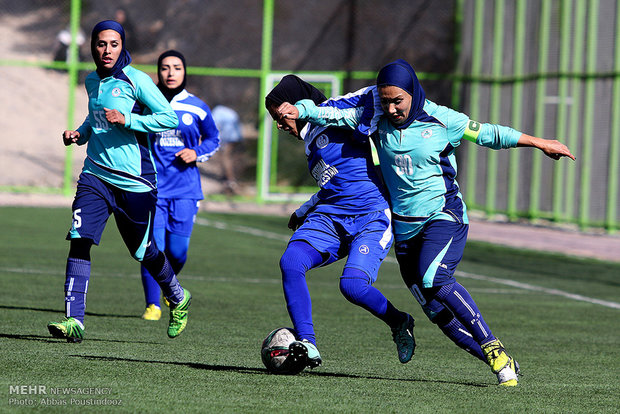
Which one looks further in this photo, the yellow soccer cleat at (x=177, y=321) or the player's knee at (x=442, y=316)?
the yellow soccer cleat at (x=177, y=321)

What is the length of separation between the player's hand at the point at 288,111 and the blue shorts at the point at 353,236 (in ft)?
2.36

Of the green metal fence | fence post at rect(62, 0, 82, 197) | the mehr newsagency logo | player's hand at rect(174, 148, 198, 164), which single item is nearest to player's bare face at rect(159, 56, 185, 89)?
player's hand at rect(174, 148, 198, 164)

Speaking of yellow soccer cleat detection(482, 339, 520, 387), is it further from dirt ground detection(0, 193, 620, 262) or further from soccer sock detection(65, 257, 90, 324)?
dirt ground detection(0, 193, 620, 262)

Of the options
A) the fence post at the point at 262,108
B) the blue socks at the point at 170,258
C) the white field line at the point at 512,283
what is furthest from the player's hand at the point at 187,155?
the fence post at the point at 262,108

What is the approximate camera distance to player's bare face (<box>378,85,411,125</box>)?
6.29 meters

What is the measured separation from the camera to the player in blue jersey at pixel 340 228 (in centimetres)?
650

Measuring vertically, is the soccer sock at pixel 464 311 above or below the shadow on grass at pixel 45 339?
above

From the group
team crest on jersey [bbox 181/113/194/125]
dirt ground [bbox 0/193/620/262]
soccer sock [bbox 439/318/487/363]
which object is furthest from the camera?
dirt ground [bbox 0/193/620/262]

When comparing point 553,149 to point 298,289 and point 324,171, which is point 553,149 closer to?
point 324,171

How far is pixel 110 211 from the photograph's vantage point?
25.1 feet

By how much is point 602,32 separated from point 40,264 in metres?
12.2

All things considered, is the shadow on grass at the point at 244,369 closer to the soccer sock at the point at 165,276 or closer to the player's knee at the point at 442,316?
the player's knee at the point at 442,316

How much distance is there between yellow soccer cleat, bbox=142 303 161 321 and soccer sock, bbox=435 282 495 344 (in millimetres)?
3230

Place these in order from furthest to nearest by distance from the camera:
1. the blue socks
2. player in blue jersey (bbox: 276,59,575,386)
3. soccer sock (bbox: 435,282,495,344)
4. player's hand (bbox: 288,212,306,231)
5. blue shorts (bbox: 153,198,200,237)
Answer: blue shorts (bbox: 153,198,200,237), the blue socks, player's hand (bbox: 288,212,306,231), soccer sock (bbox: 435,282,495,344), player in blue jersey (bbox: 276,59,575,386)
